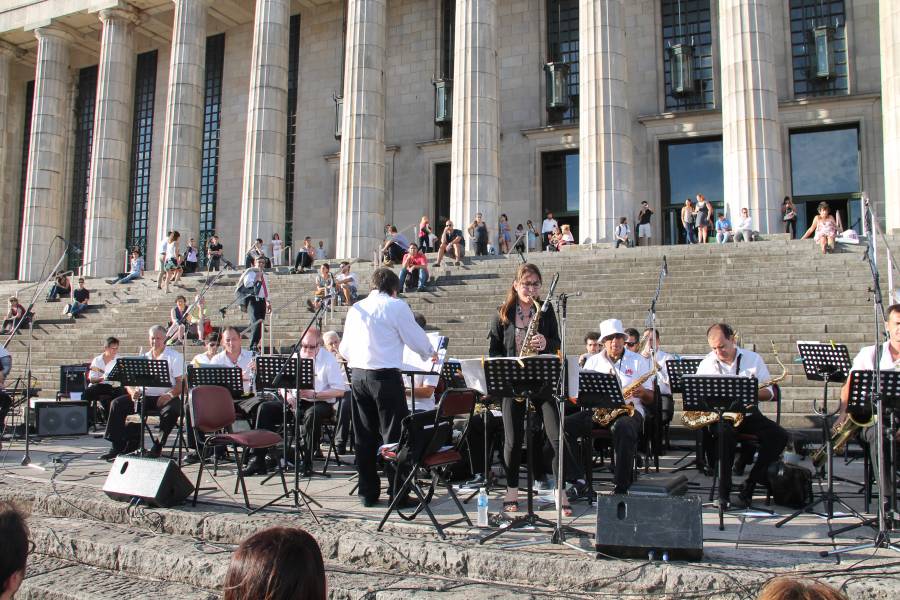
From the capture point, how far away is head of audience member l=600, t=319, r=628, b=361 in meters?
8.57

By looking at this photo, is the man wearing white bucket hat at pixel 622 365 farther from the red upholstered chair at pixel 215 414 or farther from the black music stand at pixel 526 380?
the red upholstered chair at pixel 215 414

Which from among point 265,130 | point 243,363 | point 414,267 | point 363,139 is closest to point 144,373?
point 243,363

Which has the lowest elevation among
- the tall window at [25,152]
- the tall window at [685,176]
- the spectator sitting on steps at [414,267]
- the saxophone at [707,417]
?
the saxophone at [707,417]

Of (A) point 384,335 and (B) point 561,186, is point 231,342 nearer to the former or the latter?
(A) point 384,335

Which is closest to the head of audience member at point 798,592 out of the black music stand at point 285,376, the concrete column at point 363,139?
the black music stand at point 285,376

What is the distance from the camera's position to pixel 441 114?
98.3 feet

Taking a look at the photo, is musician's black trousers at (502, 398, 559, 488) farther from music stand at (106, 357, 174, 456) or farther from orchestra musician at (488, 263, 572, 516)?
music stand at (106, 357, 174, 456)

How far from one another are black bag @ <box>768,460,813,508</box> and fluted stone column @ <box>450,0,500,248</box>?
17.2 m

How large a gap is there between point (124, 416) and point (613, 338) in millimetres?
6716

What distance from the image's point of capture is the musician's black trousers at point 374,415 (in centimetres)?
696

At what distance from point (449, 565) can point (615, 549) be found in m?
1.19

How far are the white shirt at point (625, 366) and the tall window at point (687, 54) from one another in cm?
2058

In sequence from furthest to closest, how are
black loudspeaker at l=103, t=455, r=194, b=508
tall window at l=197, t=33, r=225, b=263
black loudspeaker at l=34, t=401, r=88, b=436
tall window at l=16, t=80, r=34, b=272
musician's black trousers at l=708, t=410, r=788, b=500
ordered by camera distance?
tall window at l=16, t=80, r=34, b=272
tall window at l=197, t=33, r=225, b=263
black loudspeaker at l=34, t=401, r=88, b=436
musician's black trousers at l=708, t=410, r=788, b=500
black loudspeaker at l=103, t=455, r=194, b=508

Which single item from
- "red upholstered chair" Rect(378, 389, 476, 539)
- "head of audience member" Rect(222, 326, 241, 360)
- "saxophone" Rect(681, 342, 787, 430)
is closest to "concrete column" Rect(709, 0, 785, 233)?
"saxophone" Rect(681, 342, 787, 430)
